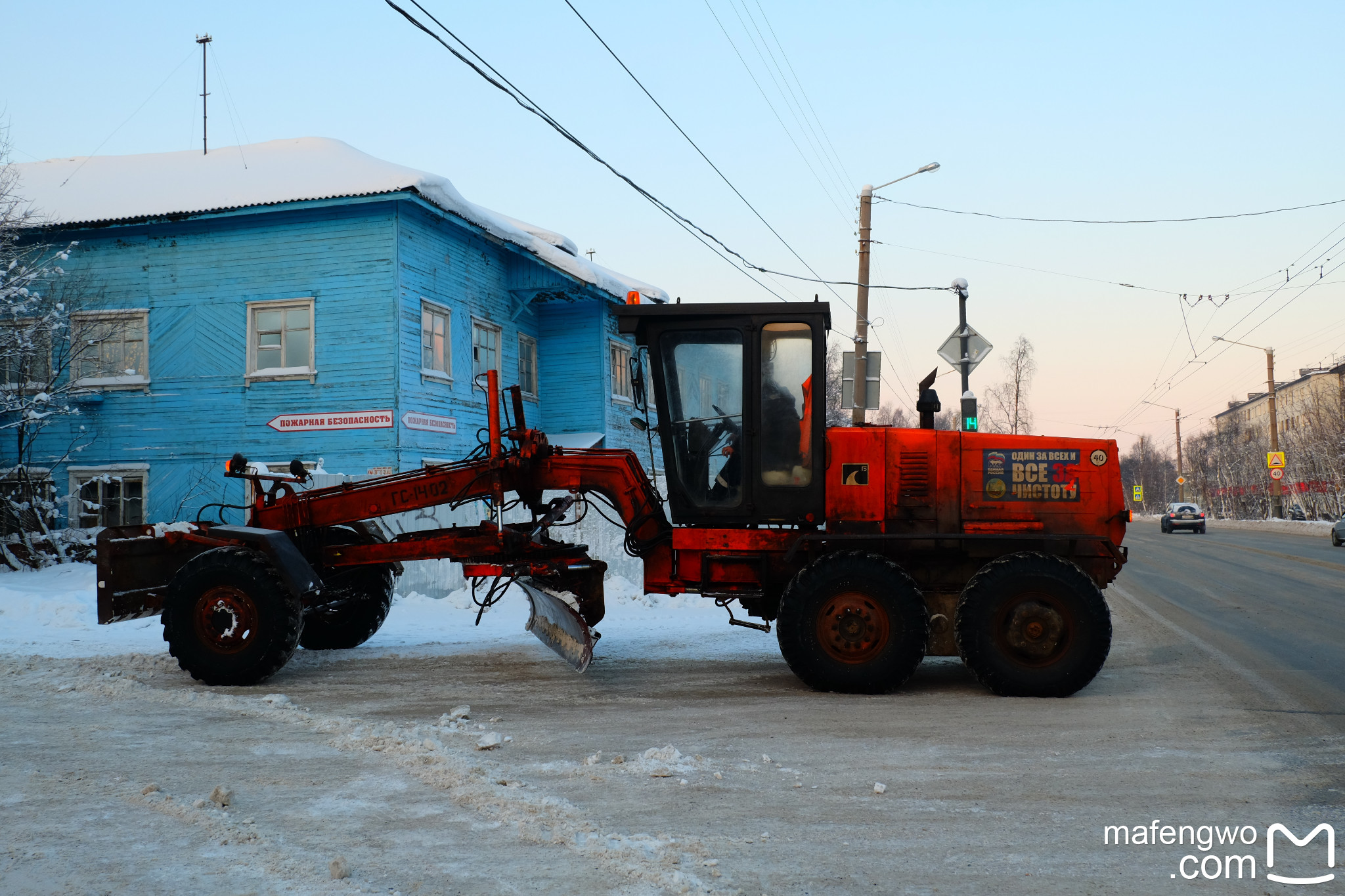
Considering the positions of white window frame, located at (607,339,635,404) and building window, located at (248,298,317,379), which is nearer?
building window, located at (248,298,317,379)

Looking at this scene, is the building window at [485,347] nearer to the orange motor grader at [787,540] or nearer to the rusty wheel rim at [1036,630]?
the orange motor grader at [787,540]

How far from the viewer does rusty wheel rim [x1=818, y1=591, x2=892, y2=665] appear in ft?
24.8

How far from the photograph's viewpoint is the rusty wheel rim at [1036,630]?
7438 mm

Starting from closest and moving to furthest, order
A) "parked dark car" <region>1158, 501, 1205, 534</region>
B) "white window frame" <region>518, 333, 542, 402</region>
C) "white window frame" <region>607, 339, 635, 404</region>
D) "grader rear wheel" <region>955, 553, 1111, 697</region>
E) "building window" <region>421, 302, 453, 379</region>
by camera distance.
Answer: "grader rear wheel" <region>955, 553, 1111, 697</region> → "building window" <region>421, 302, 453, 379</region> → "white window frame" <region>518, 333, 542, 402</region> → "white window frame" <region>607, 339, 635, 404</region> → "parked dark car" <region>1158, 501, 1205, 534</region>

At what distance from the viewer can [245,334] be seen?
18406mm

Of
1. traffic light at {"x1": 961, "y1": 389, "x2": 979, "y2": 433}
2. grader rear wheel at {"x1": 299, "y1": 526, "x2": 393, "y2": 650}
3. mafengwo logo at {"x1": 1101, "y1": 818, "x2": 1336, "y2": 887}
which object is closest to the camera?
mafengwo logo at {"x1": 1101, "y1": 818, "x2": 1336, "y2": 887}

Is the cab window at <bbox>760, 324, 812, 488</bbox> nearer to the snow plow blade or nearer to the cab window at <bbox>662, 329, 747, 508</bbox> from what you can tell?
the cab window at <bbox>662, 329, 747, 508</bbox>

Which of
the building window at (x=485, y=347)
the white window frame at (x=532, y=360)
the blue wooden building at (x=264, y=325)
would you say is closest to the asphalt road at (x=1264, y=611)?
the blue wooden building at (x=264, y=325)

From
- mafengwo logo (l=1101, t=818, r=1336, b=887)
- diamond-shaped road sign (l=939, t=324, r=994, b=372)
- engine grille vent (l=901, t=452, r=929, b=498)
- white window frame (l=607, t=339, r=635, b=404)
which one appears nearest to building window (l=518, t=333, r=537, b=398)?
white window frame (l=607, t=339, r=635, b=404)

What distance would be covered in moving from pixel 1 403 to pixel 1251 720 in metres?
18.4

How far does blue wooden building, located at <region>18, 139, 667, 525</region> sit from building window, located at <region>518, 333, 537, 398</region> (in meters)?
2.41

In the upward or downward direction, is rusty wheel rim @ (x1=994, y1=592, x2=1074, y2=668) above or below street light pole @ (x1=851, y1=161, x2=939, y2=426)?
below

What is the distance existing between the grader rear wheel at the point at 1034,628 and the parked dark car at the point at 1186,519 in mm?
40193

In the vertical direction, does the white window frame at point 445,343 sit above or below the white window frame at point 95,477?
above
